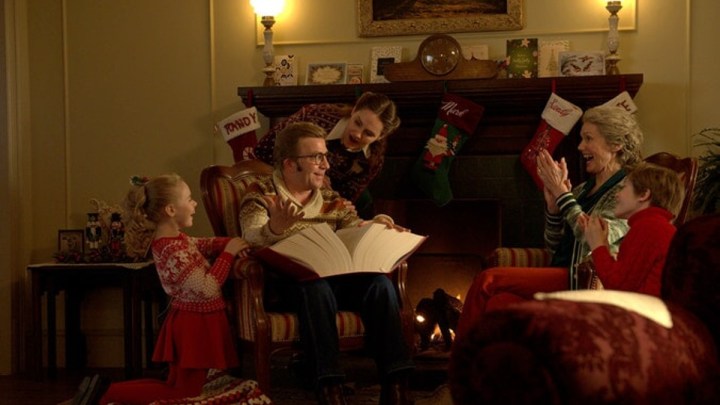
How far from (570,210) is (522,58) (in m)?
1.47

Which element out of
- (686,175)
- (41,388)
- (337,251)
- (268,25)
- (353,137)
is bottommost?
(41,388)

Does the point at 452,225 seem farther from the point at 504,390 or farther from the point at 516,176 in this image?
the point at 504,390

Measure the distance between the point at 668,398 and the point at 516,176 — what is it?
318 cm

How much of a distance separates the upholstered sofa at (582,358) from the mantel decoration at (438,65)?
2.97m

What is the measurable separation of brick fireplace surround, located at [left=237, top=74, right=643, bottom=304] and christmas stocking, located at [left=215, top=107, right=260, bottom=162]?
0.09m

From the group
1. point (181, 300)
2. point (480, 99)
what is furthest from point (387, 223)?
point (480, 99)

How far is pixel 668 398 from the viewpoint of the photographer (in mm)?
1240

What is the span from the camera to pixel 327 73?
4465 mm

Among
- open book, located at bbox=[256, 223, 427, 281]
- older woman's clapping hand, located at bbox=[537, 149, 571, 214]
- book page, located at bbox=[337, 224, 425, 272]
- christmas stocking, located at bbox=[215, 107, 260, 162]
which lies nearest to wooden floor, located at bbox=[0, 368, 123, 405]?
christmas stocking, located at bbox=[215, 107, 260, 162]

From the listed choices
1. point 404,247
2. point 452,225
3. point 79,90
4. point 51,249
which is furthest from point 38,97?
point 404,247

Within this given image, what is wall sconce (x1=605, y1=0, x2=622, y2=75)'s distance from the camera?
414 cm

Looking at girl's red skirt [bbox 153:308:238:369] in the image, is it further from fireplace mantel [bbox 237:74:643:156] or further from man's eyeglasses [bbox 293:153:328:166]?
fireplace mantel [bbox 237:74:643:156]

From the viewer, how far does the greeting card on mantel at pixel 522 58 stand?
4.29 metres

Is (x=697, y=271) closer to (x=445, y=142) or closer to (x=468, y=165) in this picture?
(x=445, y=142)
